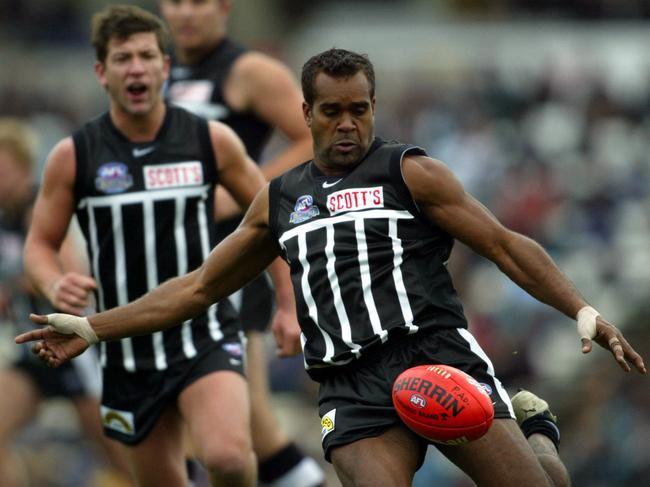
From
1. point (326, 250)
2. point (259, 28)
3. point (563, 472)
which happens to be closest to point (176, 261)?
point (326, 250)

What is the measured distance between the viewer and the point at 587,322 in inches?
224

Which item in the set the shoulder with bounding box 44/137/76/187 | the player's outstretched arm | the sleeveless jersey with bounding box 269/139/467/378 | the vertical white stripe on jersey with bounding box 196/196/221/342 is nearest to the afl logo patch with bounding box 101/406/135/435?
the vertical white stripe on jersey with bounding box 196/196/221/342

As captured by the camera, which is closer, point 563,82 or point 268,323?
point 268,323

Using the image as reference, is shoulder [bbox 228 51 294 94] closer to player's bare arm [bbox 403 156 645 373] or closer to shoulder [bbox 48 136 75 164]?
shoulder [bbox 48 136 75 164]

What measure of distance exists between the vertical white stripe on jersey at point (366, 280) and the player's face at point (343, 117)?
0.29m

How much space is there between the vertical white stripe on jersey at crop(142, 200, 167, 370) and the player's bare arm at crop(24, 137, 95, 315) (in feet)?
1.14

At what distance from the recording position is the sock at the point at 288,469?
8.27 metres

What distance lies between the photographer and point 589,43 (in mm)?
19172

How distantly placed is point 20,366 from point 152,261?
7.53 ft

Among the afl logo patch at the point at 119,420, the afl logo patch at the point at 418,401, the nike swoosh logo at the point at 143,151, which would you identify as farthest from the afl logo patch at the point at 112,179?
the afl logo patch at the point at 418,401

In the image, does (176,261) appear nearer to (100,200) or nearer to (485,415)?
(100,200)

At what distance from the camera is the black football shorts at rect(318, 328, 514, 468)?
19.1ft

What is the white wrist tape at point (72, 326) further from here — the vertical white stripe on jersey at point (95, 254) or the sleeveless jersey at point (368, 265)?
the vertical white stripe on jersey at point (95, 254)

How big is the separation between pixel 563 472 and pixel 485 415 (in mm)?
880
